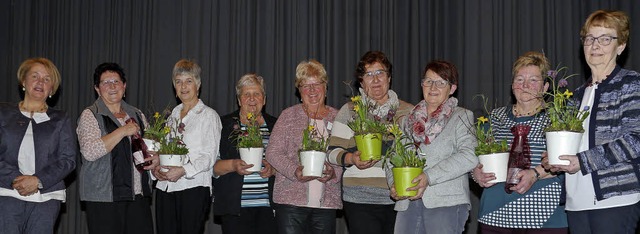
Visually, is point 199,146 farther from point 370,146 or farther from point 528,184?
point 528,184

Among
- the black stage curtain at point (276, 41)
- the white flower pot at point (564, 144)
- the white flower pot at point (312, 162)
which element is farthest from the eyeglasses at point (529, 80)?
the black stage curtain at point (276, 41)

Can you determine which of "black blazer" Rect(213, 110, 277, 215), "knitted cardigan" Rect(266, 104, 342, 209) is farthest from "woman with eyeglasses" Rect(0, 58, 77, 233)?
"knitted cardigan" Rect(266, 104, 342, 209)

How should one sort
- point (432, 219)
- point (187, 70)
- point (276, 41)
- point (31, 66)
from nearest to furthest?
1. point (432, 219)
2. point (31, 66)
3. point (187, 70)
4. point (276, 41)

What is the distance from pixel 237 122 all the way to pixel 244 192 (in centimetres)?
50

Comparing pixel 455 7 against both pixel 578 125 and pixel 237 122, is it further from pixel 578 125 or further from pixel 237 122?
pixel 578 125

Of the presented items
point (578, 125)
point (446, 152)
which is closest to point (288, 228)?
point (446, 152)

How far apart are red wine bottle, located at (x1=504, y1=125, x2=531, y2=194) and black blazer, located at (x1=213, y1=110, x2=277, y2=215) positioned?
1.69m

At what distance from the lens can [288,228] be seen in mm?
4109

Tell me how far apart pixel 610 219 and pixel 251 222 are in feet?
7.54

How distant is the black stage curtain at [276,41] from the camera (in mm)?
5926

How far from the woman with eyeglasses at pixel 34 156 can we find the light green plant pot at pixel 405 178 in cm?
227

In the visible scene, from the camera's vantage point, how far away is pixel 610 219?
2930 mm

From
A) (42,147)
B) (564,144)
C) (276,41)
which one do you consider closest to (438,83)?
(564,144)

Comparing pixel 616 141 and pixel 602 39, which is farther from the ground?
pixel 602 39
